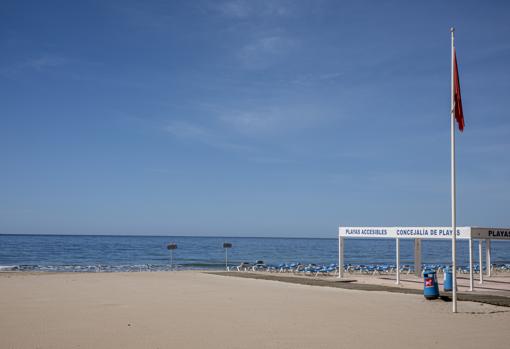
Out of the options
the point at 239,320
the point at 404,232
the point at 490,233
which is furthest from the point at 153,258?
the point at 239,320

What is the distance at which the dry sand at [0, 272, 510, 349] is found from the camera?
31.5ft

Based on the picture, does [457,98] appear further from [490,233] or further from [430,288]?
[490,233]

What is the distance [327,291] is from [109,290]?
297 inches

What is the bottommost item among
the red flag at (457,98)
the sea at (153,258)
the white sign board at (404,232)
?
the sea at (153,258)

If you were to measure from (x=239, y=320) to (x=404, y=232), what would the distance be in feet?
41.4

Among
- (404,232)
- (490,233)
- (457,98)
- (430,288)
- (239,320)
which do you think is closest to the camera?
(239,320)

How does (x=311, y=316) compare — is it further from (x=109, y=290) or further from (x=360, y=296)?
(x=109, y=290)

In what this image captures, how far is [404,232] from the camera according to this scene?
22.8m

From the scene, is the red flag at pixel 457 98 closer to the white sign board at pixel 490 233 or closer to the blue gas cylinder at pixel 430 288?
the blue gas cylinder at pixel 430 288

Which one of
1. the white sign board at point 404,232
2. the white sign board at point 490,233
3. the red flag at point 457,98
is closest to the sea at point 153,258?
the white sign board at point 404,232

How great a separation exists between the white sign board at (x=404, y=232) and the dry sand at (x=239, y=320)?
13.4 ft

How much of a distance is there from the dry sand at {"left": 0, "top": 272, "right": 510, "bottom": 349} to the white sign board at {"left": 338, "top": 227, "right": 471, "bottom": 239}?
161 inches

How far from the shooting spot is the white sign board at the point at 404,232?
20181 millimetres

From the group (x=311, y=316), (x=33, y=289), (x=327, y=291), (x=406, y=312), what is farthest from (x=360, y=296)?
(x=33, y=289)
